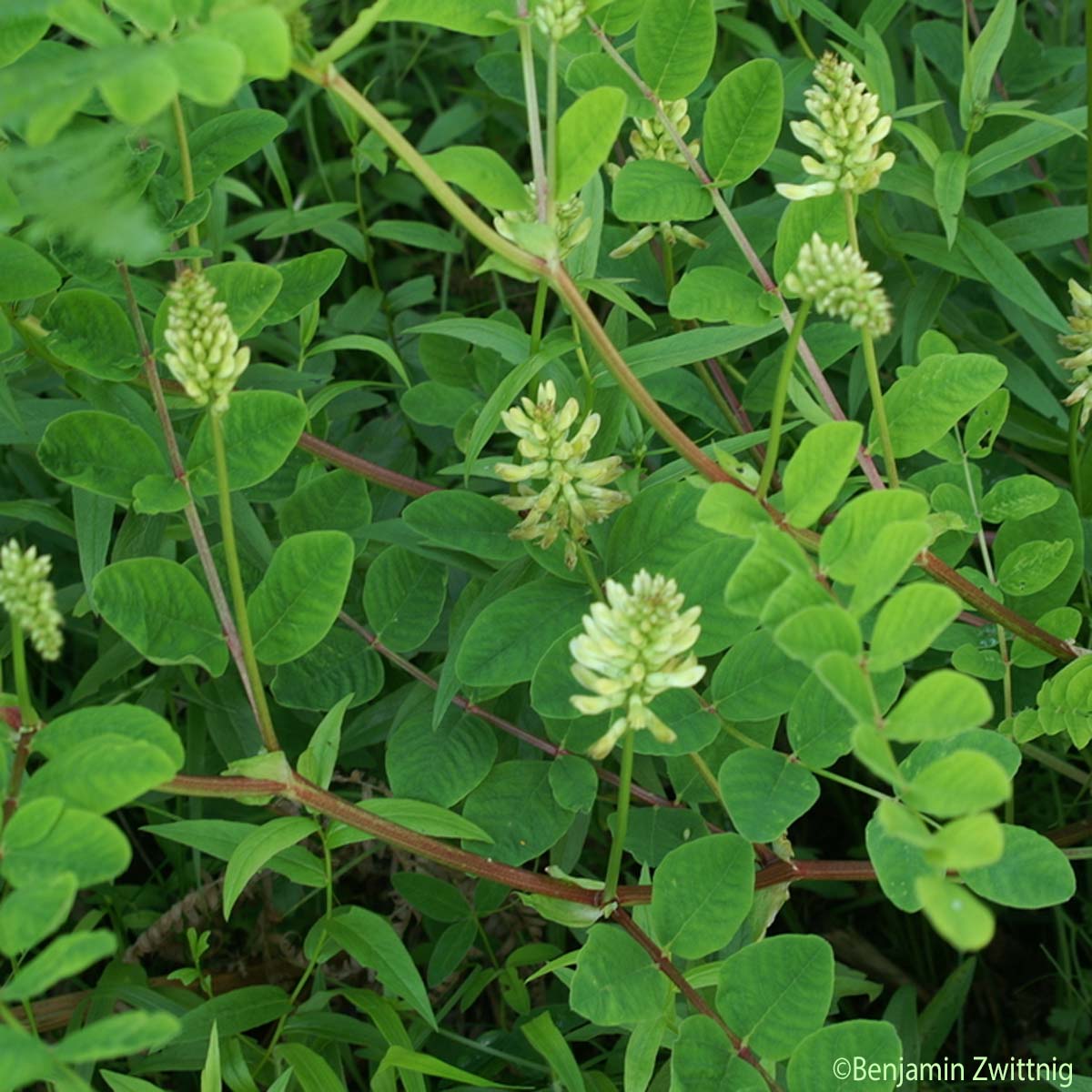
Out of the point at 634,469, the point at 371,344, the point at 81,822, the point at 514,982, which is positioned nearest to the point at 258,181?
the point at 371,344

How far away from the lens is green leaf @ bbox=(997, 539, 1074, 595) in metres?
1.40

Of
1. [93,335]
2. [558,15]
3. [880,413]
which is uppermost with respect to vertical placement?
[558,15]

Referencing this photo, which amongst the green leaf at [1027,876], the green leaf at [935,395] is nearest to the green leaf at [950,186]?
the green leaf at [935,395]

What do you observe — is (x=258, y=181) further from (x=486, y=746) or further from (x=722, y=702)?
(x=722, y=702)

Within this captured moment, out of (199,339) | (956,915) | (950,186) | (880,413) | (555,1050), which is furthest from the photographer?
(950,186)

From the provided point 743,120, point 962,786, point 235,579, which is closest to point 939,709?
point 962,786

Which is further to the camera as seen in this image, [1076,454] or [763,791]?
[1076,454]

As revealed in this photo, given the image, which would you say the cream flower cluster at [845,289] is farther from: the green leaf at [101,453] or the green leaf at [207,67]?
the green leaf at [101,453]

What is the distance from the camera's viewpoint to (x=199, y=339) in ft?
3.31

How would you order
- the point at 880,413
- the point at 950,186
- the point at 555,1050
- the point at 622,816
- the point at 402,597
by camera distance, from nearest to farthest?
the point at 622,816, the point at 880,413, the point at 555,1050, the point at 402,597, the point at 950,186

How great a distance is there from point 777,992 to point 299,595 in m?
0.53

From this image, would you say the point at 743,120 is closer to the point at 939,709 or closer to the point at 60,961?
the point at 939,709

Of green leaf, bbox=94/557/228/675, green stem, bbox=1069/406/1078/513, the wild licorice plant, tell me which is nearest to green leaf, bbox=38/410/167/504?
the wild licorice plant

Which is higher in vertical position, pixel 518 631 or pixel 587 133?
pixel 587 133
